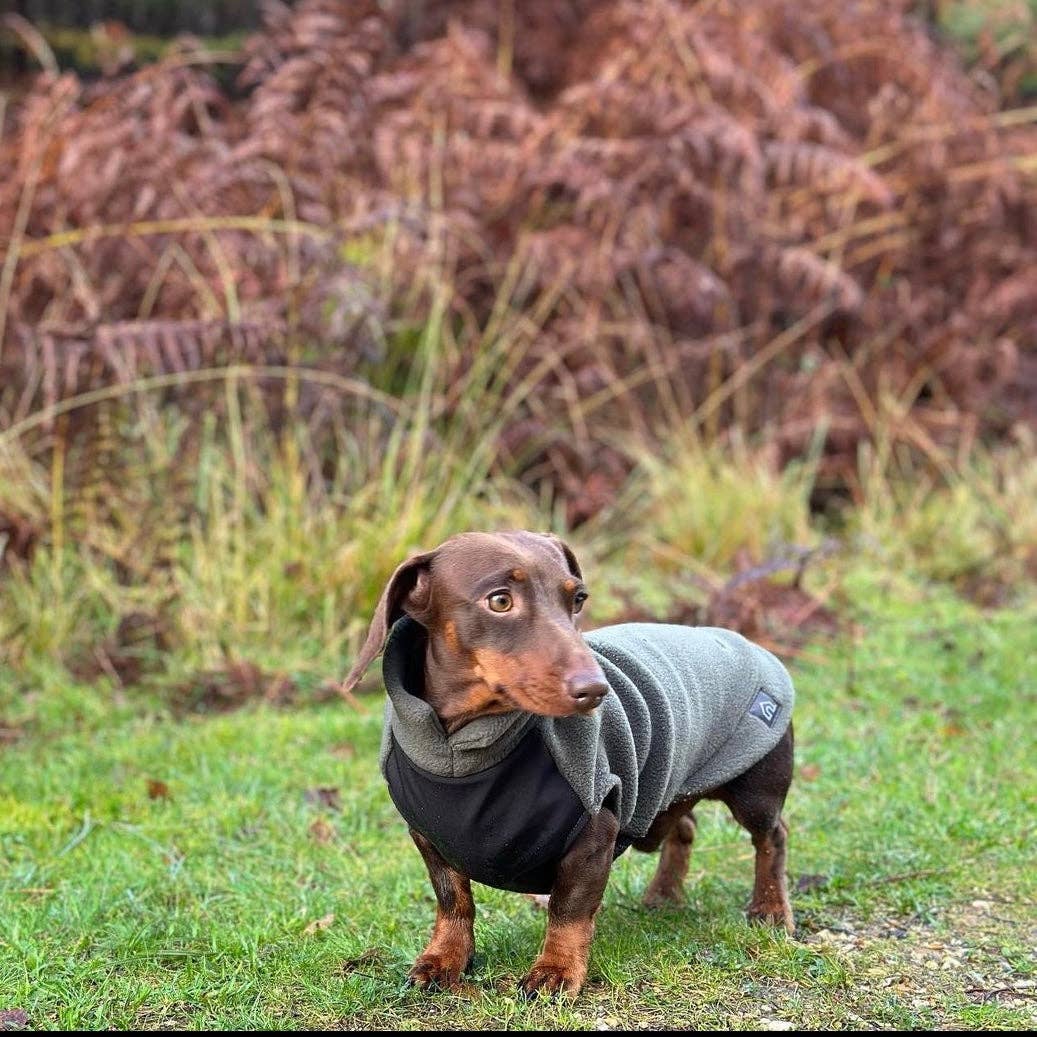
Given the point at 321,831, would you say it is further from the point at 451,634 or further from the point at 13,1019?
the point at 451,634

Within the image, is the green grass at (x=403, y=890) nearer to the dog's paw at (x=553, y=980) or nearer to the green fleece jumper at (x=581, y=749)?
the dog's paw at (x=553, y=980)

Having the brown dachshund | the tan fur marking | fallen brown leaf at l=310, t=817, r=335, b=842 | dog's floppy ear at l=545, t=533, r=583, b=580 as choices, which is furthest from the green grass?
dog's floppy ear at l=545, t=533, r=583, b=580

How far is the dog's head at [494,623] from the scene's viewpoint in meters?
3.04

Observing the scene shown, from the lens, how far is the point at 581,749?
127 inches

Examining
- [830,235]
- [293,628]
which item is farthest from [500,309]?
[830,235]

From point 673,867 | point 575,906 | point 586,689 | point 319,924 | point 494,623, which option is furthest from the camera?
point 673,867

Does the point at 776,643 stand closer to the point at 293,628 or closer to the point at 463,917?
the point at 293,628

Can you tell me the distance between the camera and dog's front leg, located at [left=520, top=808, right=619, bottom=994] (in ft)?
10.8

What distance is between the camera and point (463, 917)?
349 cm

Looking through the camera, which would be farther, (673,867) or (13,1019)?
(673,867)

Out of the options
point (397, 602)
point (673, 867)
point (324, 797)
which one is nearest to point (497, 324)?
point (324, 797)

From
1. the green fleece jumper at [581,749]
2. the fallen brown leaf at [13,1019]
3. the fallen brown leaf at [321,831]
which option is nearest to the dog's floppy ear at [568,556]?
the green fleece jumper at [581,749]

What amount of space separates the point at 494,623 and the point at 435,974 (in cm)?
90

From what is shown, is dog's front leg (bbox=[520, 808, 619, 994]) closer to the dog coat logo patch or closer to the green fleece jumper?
the green fleece jumper
